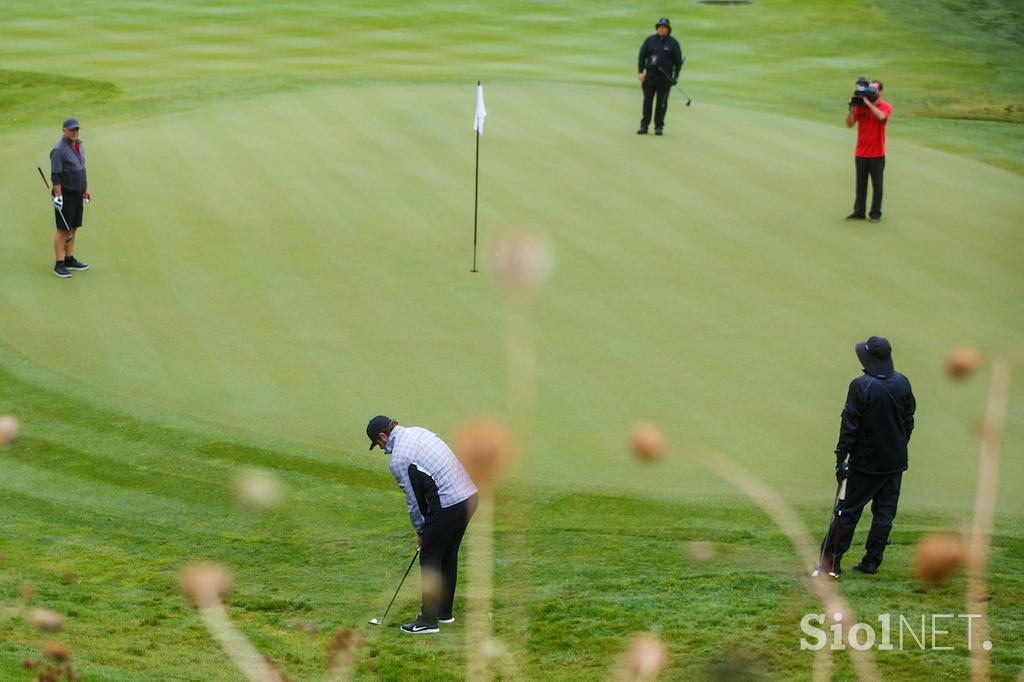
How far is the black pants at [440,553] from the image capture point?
8062 mm

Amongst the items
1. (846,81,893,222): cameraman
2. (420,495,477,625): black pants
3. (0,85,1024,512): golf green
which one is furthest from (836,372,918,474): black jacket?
(846,81,893,222): cameraman

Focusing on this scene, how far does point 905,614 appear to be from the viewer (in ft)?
24.7

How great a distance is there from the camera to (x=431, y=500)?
8.06 m

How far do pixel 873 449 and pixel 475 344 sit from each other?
5033 mm

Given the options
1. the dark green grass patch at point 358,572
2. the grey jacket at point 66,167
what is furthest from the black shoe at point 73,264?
the dark green grass patch at point 358,572

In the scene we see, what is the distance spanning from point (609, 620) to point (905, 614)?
162 centimetres

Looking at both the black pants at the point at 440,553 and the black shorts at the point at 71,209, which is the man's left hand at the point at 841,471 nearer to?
the black pants at the point at 440,553

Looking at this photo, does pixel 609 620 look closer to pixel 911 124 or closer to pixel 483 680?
pixel 483 680

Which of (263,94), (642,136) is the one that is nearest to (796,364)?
(642,136)

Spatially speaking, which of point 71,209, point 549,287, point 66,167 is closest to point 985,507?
point 549,287

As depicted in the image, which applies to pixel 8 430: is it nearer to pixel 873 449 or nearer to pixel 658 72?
pixel 873 449

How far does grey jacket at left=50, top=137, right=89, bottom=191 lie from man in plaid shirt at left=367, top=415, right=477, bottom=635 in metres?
8.49

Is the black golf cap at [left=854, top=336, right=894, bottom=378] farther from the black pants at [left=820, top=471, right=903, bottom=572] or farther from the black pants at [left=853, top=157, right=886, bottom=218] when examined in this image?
the black pants at [left=853, top=157, right=886, bottom=218]

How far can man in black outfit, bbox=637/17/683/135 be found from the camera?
21.4 metres
